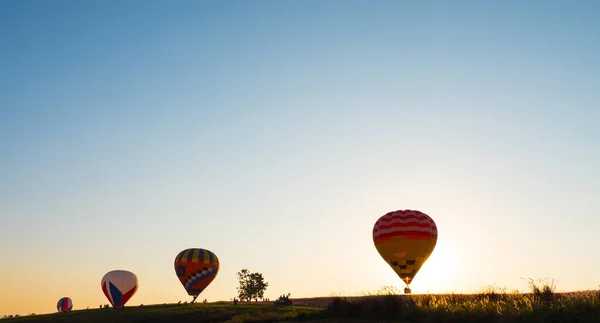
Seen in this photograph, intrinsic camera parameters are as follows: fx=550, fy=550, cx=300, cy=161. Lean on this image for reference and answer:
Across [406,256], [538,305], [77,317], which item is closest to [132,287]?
[77,317]

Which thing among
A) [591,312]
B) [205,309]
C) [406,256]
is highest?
[406,256]

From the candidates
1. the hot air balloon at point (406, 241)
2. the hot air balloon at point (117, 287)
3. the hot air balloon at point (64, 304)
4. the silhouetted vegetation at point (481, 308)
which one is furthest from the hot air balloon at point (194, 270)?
the silhouetted vegetation at point (481, 308)

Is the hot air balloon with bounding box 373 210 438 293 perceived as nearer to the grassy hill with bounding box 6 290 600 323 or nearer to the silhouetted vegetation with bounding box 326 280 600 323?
the grassy hill with bounding box 6 290 600 323

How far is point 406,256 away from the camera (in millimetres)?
70500

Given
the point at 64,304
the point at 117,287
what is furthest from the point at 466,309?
the point at 64,304

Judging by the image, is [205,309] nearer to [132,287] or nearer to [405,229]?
[405,229]

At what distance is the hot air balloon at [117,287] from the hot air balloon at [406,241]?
4242cm

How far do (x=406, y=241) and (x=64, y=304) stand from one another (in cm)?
7436

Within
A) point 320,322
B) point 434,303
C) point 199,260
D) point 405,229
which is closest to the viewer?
point 434,303

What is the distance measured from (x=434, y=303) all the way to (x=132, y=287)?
7014 cm

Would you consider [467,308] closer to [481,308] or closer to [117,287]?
[481,308]

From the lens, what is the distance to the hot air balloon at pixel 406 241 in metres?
70.2

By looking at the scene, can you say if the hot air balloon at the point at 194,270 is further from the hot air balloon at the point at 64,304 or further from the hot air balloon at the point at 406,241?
the hot air balloon at the point at 64,304

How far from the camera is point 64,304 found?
10944cm
